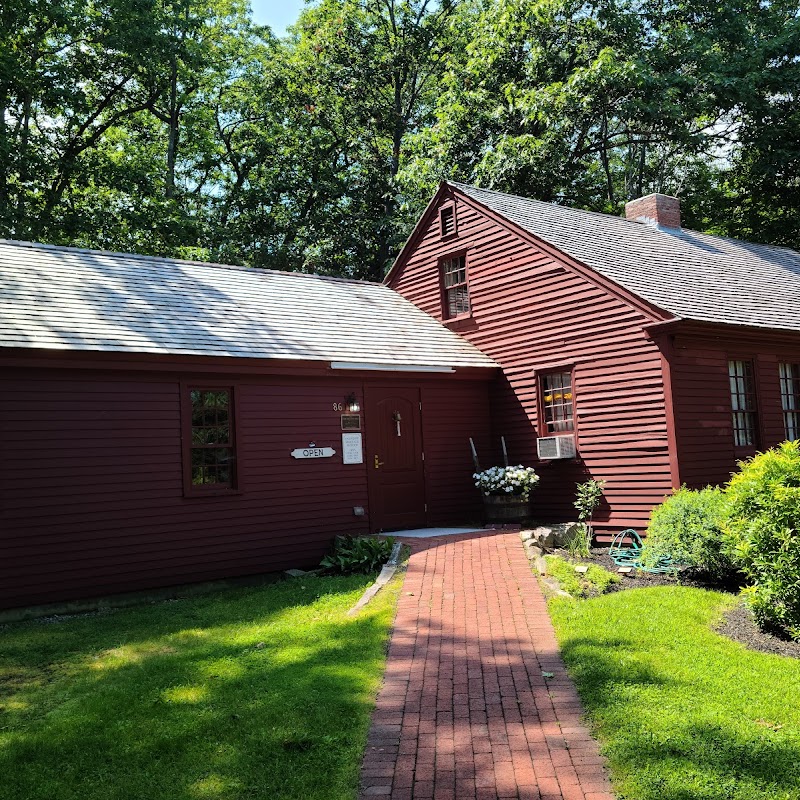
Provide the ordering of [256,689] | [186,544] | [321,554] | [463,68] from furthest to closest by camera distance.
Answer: [463,68] → [321,554] → [186,544] → [256,689]

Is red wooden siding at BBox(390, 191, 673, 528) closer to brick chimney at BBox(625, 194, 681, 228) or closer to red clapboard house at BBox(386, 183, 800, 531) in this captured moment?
red clapboard house at BBox(386, 183, 800, 531)

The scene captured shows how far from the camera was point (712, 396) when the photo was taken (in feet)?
40.1

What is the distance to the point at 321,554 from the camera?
11852 millimetres

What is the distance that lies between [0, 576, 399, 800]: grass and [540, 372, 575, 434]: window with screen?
19.2 feet

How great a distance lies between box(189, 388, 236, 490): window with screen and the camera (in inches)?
434

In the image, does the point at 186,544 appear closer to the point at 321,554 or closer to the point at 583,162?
the point at 321,554

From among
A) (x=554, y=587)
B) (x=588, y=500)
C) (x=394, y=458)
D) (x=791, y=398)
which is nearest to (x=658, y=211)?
(x=791, y=398)

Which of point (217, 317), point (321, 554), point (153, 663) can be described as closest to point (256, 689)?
point (153, 663)

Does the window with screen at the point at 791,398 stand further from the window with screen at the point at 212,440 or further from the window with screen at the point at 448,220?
the window with screen at the point at 212,440

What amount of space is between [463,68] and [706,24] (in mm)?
8033

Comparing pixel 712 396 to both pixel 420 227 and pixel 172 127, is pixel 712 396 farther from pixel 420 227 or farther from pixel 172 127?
pixel 172 127

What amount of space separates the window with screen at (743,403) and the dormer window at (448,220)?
6.54 metres

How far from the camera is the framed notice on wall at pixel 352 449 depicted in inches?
489

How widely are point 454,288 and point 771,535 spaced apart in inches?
408
